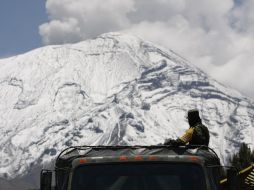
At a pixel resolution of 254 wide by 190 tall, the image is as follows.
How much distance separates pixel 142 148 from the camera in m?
11.4

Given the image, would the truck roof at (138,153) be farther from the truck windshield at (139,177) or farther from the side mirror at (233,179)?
the side mirror at (233,179)

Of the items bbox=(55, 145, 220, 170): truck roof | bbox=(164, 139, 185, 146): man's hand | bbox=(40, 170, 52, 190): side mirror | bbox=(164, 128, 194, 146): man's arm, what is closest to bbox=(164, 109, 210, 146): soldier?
bbox=(164, 128, 194, 146): man's arm

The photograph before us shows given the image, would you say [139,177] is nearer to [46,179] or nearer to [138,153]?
[138,153]

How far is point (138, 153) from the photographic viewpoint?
11141 millimetres

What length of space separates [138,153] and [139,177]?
1.68 ft

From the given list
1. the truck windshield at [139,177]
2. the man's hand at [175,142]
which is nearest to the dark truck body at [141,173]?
the truck windshield at [139,177]

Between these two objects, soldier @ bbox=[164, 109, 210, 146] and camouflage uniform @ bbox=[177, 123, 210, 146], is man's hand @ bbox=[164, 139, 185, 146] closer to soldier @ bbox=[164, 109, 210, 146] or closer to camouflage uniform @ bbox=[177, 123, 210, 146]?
soldier @ bbox=[164, 109, 210, 146]

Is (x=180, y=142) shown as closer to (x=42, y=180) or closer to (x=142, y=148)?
(x=142, y=148)

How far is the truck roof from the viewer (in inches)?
432

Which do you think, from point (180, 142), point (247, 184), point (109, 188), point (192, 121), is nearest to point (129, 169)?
point (109, 188)

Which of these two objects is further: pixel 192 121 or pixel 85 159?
pixel 192 121

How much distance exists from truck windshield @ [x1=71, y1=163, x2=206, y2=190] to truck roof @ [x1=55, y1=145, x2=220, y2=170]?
0.15 metres

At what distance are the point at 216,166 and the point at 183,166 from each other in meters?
0.60

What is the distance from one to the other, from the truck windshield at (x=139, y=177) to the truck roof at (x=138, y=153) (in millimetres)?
152
